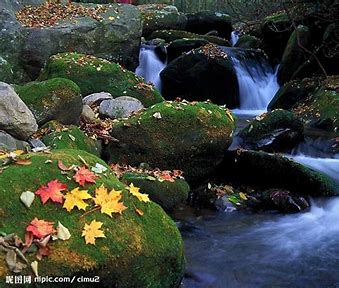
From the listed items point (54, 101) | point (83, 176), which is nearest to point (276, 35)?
point (54, 101)

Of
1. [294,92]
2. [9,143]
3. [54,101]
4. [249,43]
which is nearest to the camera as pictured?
[9,143]

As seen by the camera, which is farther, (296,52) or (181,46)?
(181,46)

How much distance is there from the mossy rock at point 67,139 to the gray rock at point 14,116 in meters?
0.39

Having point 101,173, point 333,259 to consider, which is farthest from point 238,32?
point 101,173

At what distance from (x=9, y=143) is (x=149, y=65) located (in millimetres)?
10398

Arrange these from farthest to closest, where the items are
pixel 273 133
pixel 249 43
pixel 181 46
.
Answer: pixel 249 43, pixel 181 46, pixel 273 133

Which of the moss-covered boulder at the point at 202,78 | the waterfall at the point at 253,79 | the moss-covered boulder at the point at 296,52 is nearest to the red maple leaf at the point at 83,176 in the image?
the waterfall at the point at 253,79

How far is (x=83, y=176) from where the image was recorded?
3162 millimetres

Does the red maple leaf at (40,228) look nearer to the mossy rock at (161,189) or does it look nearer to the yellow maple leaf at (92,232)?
the yellow maple leaf at (92,232)

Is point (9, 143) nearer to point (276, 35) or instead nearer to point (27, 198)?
point (27, 198)

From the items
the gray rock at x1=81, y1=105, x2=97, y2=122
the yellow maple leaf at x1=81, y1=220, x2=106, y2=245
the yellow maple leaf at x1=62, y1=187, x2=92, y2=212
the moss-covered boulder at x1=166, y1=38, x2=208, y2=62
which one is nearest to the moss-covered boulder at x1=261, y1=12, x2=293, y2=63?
the moss-covered boulder at x1=166, y1=38, x2=208, y2=62

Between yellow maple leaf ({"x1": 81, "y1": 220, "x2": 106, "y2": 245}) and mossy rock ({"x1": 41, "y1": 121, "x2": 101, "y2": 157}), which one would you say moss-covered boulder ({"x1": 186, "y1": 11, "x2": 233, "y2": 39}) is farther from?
yellow maple leaf ({"x1": 81, "y1": 220, "x2": 106, "y2": 245})

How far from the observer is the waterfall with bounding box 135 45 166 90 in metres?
14.4

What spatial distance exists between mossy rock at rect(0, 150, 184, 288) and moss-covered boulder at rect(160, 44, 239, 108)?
10259mm
